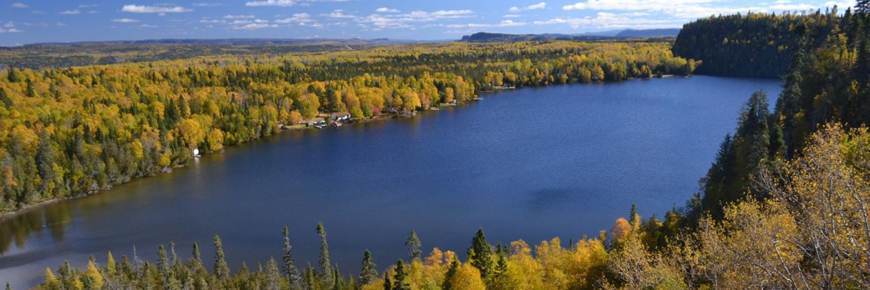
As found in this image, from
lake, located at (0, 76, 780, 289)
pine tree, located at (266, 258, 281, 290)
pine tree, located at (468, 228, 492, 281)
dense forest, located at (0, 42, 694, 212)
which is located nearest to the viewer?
pine tree, located at (468, 228, 492, 281)

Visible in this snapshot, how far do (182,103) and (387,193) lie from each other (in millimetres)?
37873

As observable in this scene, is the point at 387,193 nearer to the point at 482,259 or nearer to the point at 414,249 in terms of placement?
the point at 414,249

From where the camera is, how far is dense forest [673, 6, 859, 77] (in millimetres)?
121562

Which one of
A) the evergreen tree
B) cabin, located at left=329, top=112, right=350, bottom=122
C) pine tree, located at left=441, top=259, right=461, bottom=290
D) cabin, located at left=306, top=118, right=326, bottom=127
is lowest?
cabin, located at left=306, top=118, right=326, bottom=127

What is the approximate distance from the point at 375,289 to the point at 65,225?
2741cm

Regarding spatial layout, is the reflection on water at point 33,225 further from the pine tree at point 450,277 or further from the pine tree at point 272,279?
the pine tree at point 450,277

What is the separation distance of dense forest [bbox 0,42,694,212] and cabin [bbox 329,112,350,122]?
1016mm

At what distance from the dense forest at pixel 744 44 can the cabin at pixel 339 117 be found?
91.1 m

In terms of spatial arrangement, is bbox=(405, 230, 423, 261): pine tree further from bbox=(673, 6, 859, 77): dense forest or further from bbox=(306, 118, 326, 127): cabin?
bbox=(673, 6, 859, 77): dense forest

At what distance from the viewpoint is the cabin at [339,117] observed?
259ft

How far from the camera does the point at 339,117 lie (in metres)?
79.7

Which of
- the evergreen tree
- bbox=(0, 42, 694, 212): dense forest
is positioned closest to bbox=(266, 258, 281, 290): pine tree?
bbox=(0, 42, 694, 212): dense forest

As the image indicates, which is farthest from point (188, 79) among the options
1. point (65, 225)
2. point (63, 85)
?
point (65, 225)

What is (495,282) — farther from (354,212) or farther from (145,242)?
(145,242)
